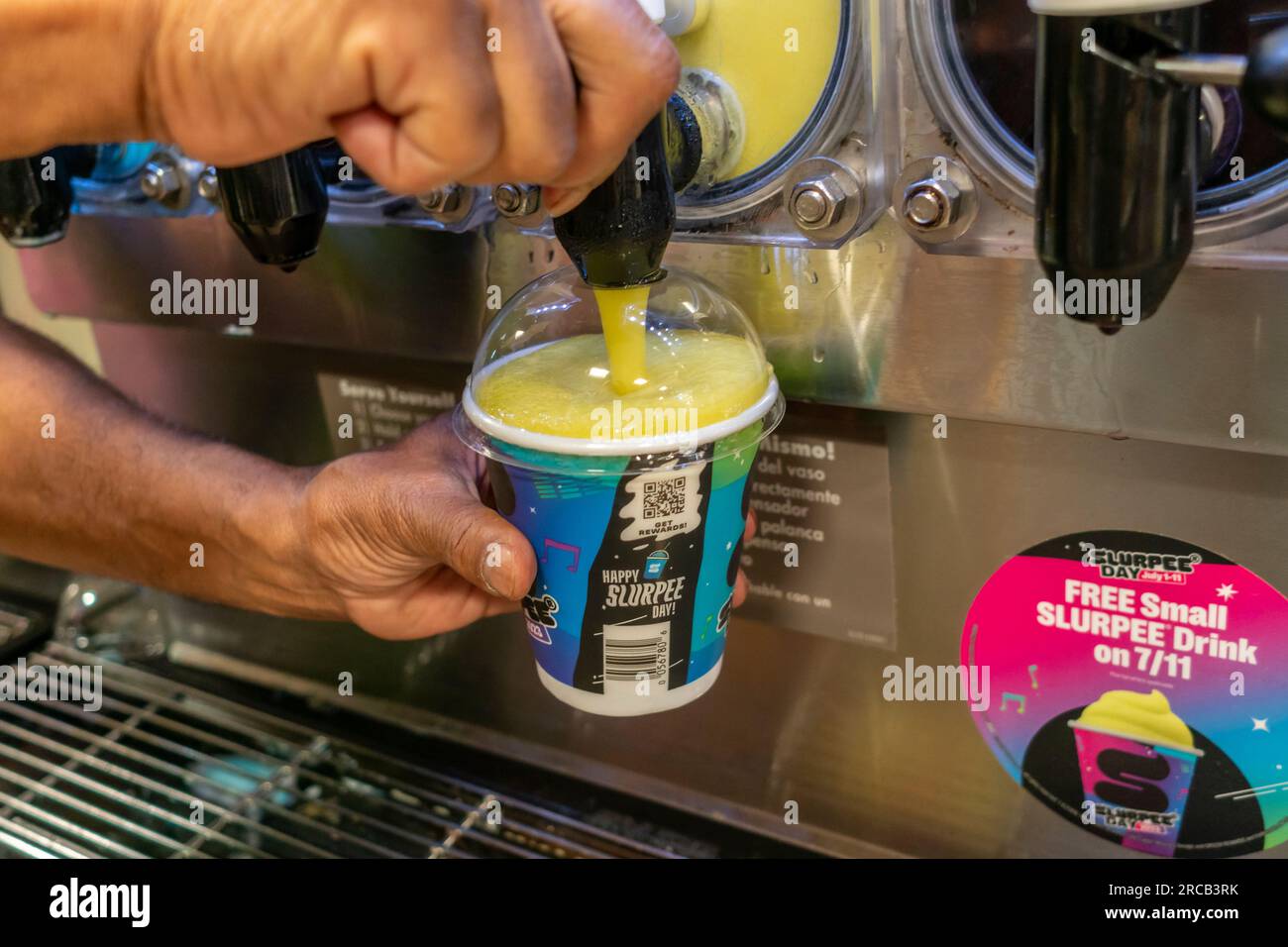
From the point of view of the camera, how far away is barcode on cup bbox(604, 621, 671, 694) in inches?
31.4

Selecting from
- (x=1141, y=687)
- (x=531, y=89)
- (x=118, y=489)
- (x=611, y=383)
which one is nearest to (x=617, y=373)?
(x=611, y=383)

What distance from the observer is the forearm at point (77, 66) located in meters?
0.60

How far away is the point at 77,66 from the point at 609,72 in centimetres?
27

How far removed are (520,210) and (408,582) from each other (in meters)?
0.32

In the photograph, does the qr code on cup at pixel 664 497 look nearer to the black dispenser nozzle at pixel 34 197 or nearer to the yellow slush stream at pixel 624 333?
the yellow slush stream at pixel 624 333

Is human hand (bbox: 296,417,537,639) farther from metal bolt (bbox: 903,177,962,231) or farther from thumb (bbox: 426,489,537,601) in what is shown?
metal bolt (bbox: 903,177,962,231)

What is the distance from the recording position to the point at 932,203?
767 millimetres

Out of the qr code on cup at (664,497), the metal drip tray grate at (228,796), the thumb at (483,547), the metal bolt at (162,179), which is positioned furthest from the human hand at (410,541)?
the metal bolt at (162,179)

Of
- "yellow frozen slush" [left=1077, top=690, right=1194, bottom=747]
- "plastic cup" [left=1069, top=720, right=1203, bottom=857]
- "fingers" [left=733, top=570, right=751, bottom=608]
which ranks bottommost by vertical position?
"plastic cup" [left=1069, top=720, right=1203, bottom=857]

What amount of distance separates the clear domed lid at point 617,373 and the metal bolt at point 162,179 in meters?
0.41

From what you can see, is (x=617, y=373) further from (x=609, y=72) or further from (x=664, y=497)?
(x=609, y=72)

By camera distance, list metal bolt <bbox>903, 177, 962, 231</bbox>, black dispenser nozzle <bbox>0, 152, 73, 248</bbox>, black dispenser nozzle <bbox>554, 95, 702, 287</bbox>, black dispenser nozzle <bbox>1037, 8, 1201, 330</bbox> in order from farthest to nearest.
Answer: black dispenser nozzle <bbox>0, 152, 73, 248</bbox>
metal bolt <bbox>903, 177, 962, 231</bbox>
black dispenser nozzle <bbox>554, 95, 702, 287</bbox>
black dispenser nozzle <bbox>1037, 8, 1201, 330</bbox>

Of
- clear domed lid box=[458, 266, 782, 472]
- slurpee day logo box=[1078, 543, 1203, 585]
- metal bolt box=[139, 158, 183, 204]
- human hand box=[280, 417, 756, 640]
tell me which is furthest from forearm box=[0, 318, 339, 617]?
slurpee day logo box=[1078, 543, 1203, 585]

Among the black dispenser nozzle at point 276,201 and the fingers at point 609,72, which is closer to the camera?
the fingers at point 609,72
